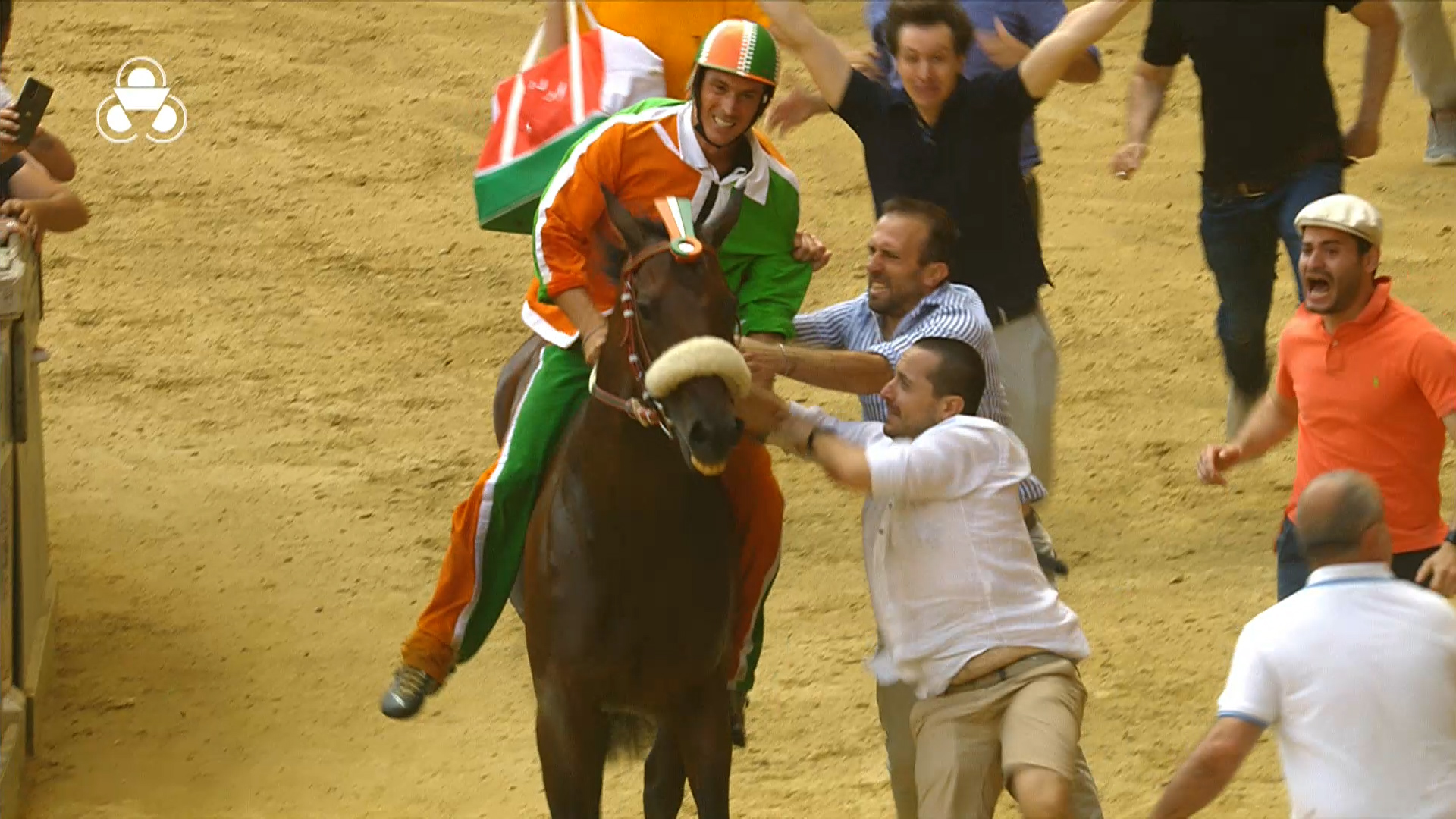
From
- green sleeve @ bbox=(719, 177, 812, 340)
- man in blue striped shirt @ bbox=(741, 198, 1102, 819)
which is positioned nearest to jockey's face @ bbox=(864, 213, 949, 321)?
man in blue striped shirt @ bbox=(741, 198, 1102, 819)

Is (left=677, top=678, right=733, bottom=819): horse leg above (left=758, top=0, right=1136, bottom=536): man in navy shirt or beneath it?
beneath

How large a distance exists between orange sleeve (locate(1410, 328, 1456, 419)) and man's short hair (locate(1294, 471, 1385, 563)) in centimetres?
128

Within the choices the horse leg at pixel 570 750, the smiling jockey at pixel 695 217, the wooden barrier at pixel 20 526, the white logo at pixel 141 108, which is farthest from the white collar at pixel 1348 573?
the white logo at pixel 141 108

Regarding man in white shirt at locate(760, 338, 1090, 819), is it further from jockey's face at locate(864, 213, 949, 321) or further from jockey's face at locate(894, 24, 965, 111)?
jockey's face at locate(894, 24, 965, 111)

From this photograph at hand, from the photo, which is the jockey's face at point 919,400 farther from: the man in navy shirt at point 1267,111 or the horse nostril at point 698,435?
the man in navy shirt at point 1267,111

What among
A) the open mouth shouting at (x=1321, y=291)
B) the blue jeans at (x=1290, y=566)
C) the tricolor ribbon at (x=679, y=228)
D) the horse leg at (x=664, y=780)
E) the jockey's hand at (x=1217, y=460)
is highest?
the tricolor ribbon at (x=679, y=228)

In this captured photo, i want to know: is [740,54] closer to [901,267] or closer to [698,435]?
[901,267]

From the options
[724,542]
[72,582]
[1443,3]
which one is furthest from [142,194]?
[1443,3]

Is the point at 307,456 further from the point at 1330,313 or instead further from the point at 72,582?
the point at 1330,313

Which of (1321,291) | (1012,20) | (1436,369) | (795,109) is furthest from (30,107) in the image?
(1436,369)

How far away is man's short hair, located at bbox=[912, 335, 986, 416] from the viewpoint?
5.73m

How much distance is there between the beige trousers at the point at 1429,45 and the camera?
44.5ft

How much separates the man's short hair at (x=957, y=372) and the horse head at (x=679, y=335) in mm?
553

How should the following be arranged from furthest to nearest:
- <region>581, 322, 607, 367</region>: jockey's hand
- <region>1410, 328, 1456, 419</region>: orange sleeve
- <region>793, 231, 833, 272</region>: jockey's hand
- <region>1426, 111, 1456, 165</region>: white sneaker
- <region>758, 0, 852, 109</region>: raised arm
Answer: <region>1426, 111, 1456, 165</region>: white sneaker < <region>758, 0, 852, 109</region>: raised arm < <region>793, 231, 833, 272</region>: jockey's hand < <region>1410, 328, 1456, 419</region>: orange sleeve < <region>581, 322, 607, 367</region>: jockey's hand
